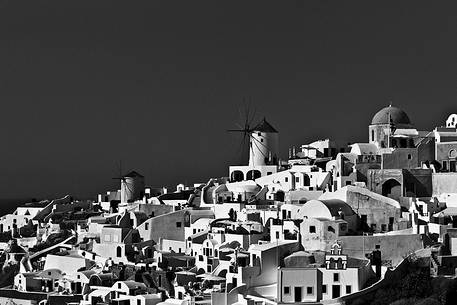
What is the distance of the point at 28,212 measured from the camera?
197 feet

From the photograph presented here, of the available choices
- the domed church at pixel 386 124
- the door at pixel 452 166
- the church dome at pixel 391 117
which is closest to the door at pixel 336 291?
the door at pixel 452 166

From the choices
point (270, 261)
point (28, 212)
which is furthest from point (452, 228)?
point (28, 212)

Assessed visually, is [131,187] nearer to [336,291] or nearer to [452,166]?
[452,166]

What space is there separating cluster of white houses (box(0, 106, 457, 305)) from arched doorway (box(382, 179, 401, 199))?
66mm

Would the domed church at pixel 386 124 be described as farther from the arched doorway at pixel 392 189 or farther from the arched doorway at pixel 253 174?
the arched doorway at pixel 253 174

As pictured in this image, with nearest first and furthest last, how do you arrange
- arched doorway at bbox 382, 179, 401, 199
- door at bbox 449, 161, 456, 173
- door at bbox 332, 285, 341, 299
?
1. door at bbox 332, 285, 341, 299
2. arched doorway at bbox 382, 179, 401, 199
3. door at bbox 449, 161, 456, 173

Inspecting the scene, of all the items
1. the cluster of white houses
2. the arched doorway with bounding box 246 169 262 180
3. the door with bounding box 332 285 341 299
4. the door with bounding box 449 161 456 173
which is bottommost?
the door with bounding box 332 285 341 299

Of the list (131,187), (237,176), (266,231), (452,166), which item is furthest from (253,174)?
(452,166)

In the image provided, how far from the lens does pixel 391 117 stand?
49.3m

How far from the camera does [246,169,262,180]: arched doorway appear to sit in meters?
52.8

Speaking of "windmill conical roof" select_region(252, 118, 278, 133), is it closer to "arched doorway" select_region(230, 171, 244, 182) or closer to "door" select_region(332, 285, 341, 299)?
"arched doorway" select_region(230, 171, 244, 182)

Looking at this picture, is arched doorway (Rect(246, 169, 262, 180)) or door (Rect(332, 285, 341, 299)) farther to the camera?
arched doorway (Rect(246, 169, 262, 180))

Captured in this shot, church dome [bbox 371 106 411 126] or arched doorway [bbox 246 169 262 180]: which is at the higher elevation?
A: church dome [bbox 371 106 411 126]

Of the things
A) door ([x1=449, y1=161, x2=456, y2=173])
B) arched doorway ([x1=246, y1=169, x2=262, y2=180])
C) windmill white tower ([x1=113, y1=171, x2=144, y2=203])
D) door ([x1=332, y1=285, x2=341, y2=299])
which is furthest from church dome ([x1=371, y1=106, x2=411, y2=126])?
door ([x1=332, y1=285, x2=341, y2=299])
